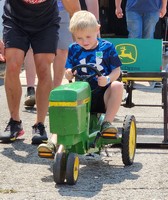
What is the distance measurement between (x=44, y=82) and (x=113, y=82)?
36.2 inches

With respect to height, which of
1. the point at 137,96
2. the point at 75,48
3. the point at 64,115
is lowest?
the point at 137,96

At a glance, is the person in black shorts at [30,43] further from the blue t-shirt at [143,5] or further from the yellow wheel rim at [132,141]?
the blue t-shirt at [143,5]

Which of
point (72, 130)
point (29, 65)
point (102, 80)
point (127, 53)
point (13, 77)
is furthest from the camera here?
point (29, 65)

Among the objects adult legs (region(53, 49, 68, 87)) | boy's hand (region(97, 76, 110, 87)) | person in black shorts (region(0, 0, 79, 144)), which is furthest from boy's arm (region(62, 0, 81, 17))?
boy's hand (region(97, 76, 110, 87))

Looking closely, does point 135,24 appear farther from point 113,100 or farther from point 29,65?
point 113,100

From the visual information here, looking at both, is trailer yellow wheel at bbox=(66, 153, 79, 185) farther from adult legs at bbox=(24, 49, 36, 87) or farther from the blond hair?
adult legs at bbox=(24, 49, 36, 87)

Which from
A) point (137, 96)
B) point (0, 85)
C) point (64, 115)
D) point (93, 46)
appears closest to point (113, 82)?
point (93, 46)

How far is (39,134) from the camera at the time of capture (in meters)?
6.11

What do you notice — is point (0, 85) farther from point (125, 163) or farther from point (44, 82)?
point (125, 163)

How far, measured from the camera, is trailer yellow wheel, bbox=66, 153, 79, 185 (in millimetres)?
4711

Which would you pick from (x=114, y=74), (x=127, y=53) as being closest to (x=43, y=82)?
(x=114, y=74)

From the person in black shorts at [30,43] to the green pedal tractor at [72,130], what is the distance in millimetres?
894

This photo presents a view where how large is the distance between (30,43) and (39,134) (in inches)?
30.5

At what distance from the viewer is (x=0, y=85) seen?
9594 mm
